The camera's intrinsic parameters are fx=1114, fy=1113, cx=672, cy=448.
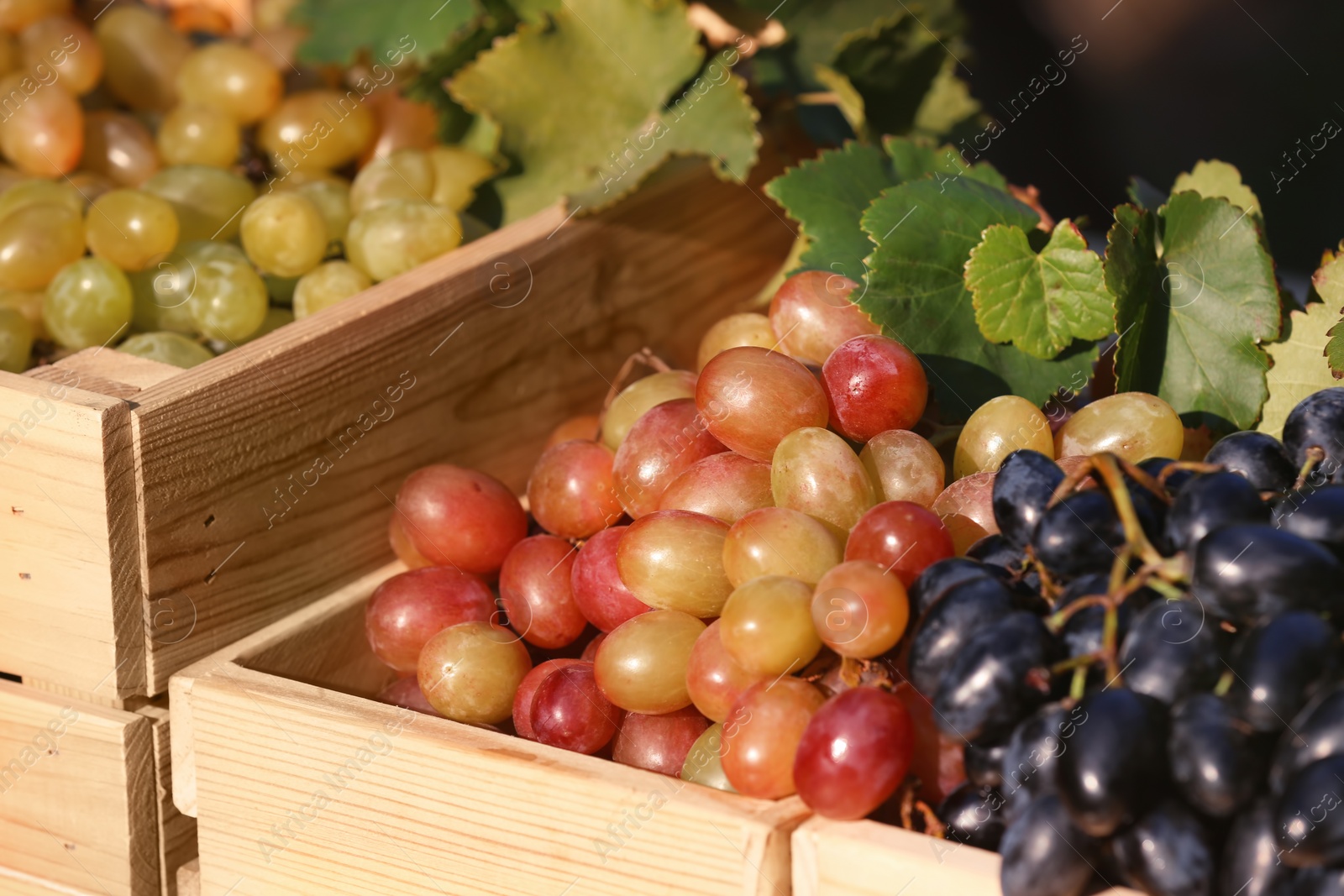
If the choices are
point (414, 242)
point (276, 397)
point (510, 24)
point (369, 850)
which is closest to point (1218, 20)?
point (510, 24)

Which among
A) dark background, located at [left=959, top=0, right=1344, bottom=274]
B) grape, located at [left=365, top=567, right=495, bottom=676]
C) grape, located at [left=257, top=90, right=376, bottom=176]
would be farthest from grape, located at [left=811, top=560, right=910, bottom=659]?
dark background, located at [left=959, top=0, right=1344, bottom=274]

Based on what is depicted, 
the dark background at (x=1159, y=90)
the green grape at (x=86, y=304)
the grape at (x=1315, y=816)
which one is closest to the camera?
the grape at (x=1315, y=816)

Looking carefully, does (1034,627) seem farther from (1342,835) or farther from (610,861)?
(610,861)

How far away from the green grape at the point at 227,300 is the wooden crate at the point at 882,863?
68cm

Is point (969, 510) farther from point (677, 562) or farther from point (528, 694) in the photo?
point (528, 694)

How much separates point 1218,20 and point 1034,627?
104 inches

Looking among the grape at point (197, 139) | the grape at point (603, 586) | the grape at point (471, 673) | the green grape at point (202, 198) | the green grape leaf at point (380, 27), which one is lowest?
the grape at point (471, 673)

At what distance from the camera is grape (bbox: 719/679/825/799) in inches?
23.5

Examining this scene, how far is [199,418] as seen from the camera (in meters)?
0.80

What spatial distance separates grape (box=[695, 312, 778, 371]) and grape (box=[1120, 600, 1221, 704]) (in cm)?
43

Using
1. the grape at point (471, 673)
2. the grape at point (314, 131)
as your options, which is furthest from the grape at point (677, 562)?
the grape at point (314, 131)

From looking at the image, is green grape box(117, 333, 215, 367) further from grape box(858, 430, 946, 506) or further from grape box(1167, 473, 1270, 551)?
grape box(1167, 473, 1270, 551)

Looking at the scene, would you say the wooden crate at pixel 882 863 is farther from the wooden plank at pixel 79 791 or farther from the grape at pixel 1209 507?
the wooden plank at pixel 79 791

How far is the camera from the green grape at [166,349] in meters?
0.92
